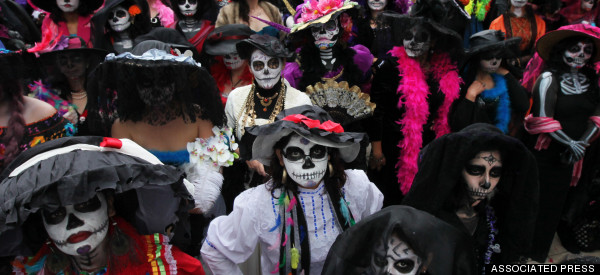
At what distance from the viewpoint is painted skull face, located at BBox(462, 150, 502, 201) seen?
253 centimetres

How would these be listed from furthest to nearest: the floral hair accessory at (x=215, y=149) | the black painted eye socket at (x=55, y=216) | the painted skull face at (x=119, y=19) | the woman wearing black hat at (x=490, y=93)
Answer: the painted skull face at (x=119, y=19) → the woman wearing black hat at (x=490, y=93) → the floral hair accessory at (x=215, y=149) → the black painted eye socket at (x=55, y=216)

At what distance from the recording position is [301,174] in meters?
2.53

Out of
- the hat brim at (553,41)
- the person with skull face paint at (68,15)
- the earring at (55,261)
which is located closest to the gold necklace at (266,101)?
the earring at (55,261)

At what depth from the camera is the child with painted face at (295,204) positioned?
8.24ft

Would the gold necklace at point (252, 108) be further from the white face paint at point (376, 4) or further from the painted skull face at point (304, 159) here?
the white face paint at point (376, 4)

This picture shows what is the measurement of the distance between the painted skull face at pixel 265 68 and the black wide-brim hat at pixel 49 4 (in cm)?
210

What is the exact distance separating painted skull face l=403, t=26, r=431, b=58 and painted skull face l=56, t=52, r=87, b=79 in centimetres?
257

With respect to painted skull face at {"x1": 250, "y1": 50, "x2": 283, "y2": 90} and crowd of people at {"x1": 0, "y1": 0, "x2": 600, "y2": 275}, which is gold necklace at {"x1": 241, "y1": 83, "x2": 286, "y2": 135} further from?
painted skull face at {"x1": 250, "y1": 50, "x2": 283, "y2": 90}

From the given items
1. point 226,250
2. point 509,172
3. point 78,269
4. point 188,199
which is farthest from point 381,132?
point 78,269

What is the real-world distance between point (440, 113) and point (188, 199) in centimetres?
256

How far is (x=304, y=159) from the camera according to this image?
251 cm

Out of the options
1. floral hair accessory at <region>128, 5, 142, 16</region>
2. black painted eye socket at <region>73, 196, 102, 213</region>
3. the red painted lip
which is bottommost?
floral hair accessory at <region>128, 5, 142, 16</region>

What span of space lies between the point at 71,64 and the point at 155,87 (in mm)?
1294

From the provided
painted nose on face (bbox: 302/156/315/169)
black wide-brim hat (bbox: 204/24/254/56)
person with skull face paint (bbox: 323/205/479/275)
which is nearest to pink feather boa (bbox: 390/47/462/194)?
black wide-brim hat (bbox: 204/24/254/56)
